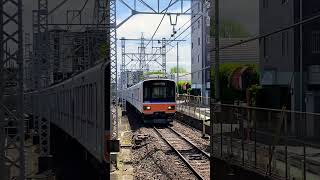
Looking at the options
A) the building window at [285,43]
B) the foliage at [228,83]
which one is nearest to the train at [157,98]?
the foliage at [228,83]

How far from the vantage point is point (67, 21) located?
24578mm

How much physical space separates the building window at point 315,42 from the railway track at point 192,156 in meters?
7.56

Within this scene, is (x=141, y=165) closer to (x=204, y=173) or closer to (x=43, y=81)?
(x=204, y=173)

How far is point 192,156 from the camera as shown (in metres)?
17.6

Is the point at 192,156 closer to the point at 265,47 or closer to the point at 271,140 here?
the point at 265,47

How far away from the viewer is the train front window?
30.9 metres

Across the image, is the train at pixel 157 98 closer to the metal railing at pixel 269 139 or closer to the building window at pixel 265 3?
the metal railing at pixel 269 139

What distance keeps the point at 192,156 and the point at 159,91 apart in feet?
45.6

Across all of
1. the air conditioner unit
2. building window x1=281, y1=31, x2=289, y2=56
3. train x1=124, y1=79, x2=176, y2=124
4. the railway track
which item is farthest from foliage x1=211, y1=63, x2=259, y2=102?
train x1=124, y1=79, x2=176, y2=124

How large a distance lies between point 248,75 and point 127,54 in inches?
1904

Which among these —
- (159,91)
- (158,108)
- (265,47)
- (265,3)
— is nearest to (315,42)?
(265,47)

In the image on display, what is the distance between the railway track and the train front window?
6.91 meters

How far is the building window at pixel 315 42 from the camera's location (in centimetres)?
570

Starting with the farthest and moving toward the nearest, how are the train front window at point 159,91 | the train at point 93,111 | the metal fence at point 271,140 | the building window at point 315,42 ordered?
the train front window at point 159,91, the train at point 93,111, the building window at point 315,42, the metal fence at point 271,140
